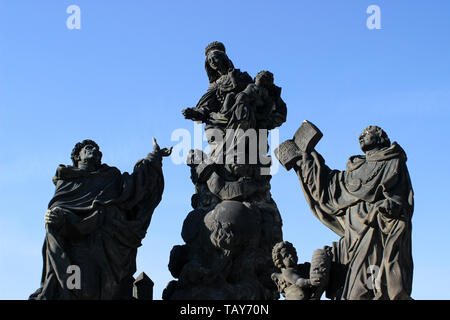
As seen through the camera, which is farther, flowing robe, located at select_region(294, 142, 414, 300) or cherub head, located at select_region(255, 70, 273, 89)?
cherub head, located at select_region(255, 70, 273, 89)

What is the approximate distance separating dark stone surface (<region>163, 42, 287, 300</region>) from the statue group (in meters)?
0.02

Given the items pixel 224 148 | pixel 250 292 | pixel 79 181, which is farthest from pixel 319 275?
pixel 79 181

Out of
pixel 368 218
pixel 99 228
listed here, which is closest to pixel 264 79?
pixel 368 218

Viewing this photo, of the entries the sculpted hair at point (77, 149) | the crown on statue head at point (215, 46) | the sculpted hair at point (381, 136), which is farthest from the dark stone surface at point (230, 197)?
the sculpted hair at point (381, 136)

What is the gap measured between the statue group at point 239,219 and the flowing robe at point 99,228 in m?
0.02

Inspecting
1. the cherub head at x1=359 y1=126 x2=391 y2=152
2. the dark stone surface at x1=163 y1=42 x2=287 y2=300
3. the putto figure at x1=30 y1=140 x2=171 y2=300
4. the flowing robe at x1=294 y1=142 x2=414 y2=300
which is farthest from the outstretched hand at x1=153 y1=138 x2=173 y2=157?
the cherub head at x1=359 y1=126 x2=391 y2=152

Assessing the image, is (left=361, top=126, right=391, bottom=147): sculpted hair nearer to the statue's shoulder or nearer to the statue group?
the statue group

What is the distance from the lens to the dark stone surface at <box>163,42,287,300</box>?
15.8m

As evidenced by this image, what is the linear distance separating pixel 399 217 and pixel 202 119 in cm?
406

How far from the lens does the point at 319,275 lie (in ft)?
48.6

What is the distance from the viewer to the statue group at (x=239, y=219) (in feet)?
49.0

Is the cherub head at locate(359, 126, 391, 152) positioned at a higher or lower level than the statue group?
higher
